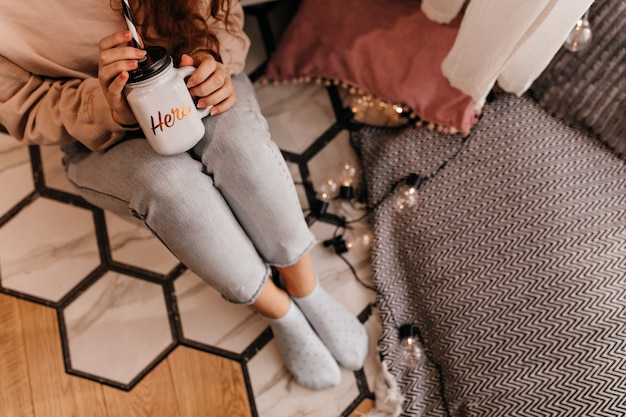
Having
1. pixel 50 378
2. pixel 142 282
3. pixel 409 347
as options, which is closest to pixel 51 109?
pixel 142 282

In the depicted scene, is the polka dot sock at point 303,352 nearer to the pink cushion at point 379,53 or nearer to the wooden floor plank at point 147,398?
the wooden floor plank at point 147,398

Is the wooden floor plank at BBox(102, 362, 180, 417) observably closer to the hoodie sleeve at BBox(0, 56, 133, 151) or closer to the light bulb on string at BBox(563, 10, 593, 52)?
the hoodie sleeve at BBox(0, 56, 133, 151)

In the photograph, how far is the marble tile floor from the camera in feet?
3.54

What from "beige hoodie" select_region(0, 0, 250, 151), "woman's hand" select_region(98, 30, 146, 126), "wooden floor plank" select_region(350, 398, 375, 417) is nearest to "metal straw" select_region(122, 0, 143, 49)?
"woman's hand" select_region(98, 30, 146, 126)

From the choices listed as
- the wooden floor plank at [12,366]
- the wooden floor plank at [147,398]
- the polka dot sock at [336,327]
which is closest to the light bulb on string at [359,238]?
the polka dot sock at [336,327]

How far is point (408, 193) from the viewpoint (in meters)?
1.10

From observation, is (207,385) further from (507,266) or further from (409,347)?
(507,266)

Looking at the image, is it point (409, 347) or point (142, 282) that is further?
point (142, 282)

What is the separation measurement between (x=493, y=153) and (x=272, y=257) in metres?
0.48

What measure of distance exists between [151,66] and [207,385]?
2.19 ft

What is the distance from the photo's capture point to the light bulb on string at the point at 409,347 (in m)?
1.03

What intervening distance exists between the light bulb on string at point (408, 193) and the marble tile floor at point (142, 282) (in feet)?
0.31

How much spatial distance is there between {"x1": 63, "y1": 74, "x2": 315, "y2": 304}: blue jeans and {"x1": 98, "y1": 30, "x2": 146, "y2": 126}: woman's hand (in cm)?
13

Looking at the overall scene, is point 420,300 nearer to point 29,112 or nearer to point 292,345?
point 292,345
